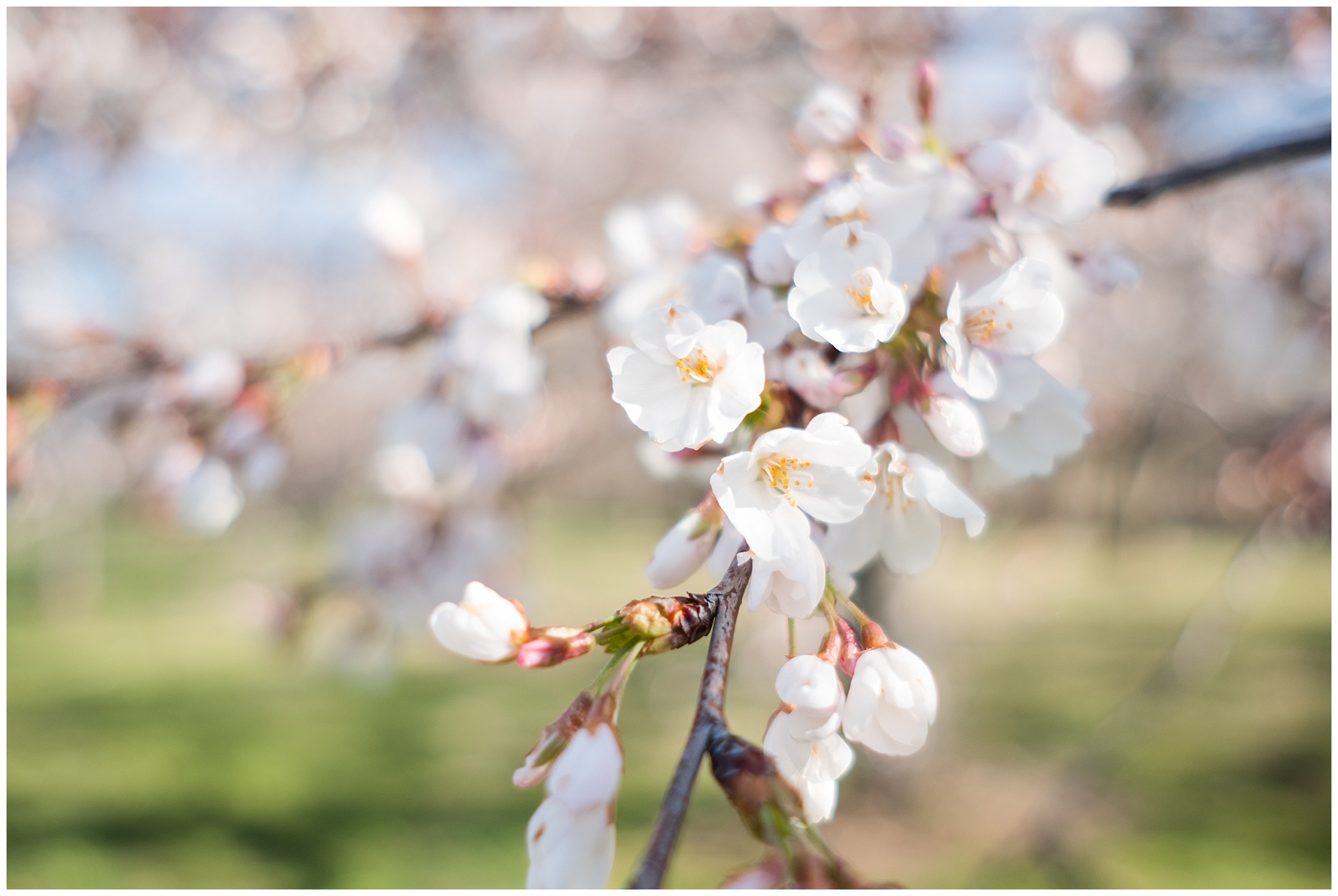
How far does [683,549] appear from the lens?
0.68 metres

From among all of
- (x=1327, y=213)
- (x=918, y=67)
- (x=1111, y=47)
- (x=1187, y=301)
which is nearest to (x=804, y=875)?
(x=918, y=67)

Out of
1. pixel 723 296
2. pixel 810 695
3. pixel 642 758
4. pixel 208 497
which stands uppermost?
pixel 642 758

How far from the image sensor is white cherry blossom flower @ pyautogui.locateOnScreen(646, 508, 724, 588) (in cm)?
68

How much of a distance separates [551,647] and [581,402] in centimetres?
506

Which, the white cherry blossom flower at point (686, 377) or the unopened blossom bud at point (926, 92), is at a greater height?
the unopened blossom bud at point (926, 92)

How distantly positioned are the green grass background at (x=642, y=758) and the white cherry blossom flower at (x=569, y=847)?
1.40 metres

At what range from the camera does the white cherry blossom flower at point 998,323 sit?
0.71 metres

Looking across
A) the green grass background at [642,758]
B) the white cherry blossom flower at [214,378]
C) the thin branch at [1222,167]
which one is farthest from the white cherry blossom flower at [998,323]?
the green grass background at [642,758]

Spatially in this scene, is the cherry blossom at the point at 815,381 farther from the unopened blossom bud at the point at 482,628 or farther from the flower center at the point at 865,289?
A: the unopened blossom bud at the point at 482,628

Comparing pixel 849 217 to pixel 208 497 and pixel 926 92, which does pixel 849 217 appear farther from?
pixel 208 497

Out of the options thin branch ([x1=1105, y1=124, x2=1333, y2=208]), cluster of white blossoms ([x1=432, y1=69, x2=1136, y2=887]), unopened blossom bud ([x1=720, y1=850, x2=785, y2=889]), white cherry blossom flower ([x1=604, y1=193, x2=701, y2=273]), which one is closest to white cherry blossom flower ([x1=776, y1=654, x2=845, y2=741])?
cluster of white blossoms ([x1=432, y1=69, x2=1136, y2=887])

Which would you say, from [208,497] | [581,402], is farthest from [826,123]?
[581,402]

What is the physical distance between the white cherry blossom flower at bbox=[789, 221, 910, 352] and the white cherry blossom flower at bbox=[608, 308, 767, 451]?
0.07m

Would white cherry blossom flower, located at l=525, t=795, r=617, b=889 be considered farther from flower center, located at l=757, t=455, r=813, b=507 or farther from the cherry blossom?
the cherry blossom
